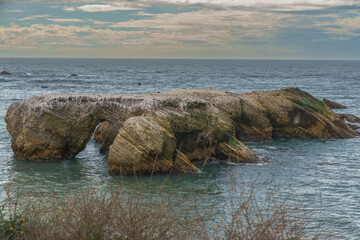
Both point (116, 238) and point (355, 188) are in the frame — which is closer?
point (116, 238)

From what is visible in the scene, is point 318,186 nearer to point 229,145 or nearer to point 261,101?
point 229,145

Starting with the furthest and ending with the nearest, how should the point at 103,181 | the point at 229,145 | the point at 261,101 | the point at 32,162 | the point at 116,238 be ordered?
the point at 261,101 → the point at 229,145 → the point at 32,162 → the point at 103,181 → the point at 116,238

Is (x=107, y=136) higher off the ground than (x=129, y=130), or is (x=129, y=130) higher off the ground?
(x=129, y=130)

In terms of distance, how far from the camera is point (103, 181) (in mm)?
15977

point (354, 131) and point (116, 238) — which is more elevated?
point (116, 238)

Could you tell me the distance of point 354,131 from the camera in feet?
90.9

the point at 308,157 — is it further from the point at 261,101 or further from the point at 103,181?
the point at 103,181

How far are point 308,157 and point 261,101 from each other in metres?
6.49

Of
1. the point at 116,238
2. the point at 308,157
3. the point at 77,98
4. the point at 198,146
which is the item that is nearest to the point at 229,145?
the point at 198,146

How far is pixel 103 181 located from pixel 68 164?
128 inches

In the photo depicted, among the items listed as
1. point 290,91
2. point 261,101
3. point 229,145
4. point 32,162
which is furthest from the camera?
point 290,91

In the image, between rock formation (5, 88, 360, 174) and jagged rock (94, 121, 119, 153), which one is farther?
jagged rock (94, 121, 119, 153)

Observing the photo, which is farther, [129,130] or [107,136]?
[107,136]

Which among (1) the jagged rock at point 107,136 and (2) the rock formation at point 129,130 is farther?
(1) the jagged rock at point 107,136
